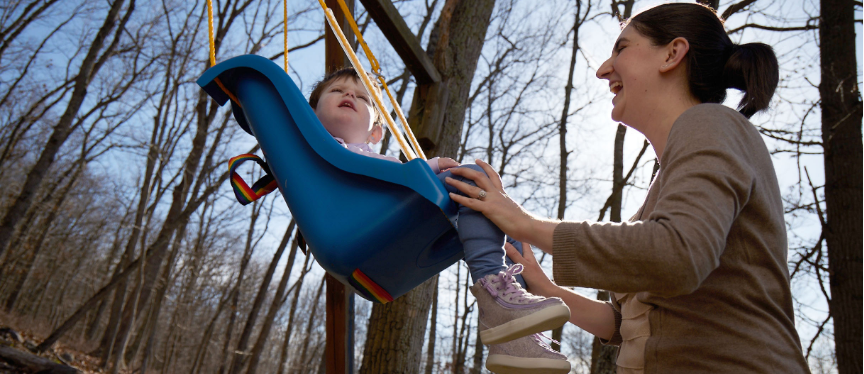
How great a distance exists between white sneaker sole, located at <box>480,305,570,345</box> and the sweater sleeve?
10 cm

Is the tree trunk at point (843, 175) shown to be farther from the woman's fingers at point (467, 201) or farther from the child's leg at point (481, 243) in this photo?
the woman's fingers at point (467, 201)

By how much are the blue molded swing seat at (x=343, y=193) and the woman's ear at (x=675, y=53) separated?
0.68m

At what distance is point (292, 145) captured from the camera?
1450mm

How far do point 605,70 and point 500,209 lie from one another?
0.60 m

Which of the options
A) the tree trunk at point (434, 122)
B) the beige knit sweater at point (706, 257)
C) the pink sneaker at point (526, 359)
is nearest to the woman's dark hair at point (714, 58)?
the beige knit sweater at point (706, 257)

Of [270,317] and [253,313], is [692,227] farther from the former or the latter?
[270,317]

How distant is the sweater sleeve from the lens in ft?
3.07

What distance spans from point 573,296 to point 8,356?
8.26 m

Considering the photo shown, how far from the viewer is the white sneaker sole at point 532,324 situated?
43.6 inches

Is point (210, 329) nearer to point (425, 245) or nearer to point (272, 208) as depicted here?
point (272, 208)

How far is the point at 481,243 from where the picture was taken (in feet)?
4.26

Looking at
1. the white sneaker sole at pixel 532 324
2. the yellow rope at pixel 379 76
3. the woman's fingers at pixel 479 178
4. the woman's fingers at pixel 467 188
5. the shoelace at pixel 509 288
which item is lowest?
the white sneaker sole at pixel 532 324

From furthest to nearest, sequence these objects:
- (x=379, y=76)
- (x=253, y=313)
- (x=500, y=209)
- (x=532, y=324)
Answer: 1. (x=253, y=313)
2. (x=379, y=76)
3. (x=500, y=209)
4. (x=532, y=324)

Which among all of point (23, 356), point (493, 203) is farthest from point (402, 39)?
point (23, 356)
